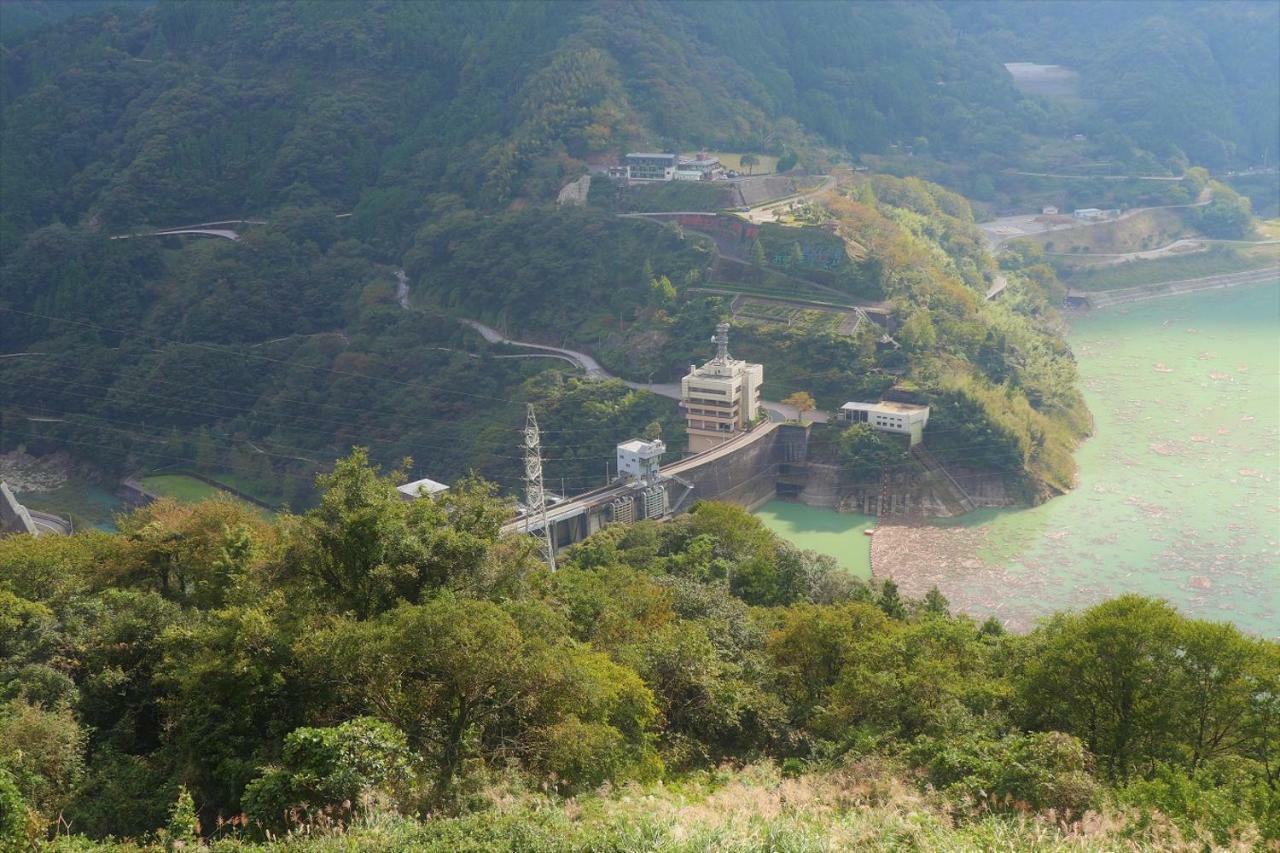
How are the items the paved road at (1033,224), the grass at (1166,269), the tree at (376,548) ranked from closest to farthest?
the tree at (376,548), the grass at (1166,269), the paved road at (1033,224)

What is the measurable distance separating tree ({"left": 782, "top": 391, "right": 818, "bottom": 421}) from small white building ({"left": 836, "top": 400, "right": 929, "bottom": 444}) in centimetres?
86

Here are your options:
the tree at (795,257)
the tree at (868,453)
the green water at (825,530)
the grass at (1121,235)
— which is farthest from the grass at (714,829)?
the grass at (1121,235)

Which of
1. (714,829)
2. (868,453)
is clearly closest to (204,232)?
(868,453)

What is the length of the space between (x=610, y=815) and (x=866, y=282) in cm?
3171

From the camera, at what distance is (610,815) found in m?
8.09

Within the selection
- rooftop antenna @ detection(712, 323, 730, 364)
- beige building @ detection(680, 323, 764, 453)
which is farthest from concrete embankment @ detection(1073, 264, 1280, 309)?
rooftop antenna @ detection(712, 323, 730, 364)

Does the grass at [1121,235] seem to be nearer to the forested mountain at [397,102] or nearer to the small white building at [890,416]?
the forested mountain at [397,102]

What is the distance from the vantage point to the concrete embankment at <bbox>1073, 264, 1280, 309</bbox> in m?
52.3

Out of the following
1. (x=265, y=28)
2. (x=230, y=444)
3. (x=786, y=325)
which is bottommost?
(x=230, y=444)

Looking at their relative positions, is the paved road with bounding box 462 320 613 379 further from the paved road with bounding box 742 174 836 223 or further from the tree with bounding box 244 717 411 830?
the tree with bounding box 244 717 411 830

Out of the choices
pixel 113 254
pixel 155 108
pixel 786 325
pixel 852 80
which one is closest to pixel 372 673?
pixel 786 325

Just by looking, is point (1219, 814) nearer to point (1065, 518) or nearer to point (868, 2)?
point (1065, 518)

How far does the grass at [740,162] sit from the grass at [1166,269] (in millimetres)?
15059

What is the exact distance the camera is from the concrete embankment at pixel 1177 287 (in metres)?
52.3
